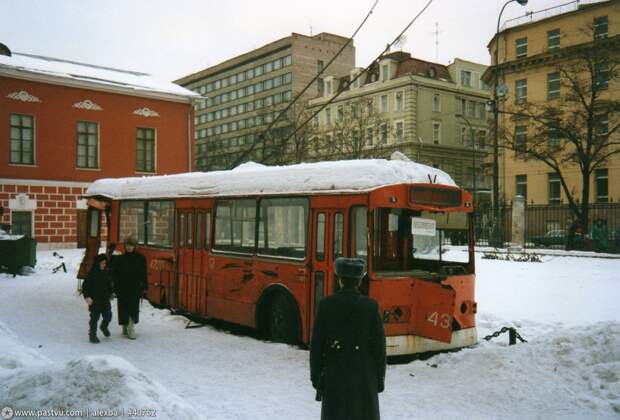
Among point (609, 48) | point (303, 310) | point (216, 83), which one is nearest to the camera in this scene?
point (303, 310)

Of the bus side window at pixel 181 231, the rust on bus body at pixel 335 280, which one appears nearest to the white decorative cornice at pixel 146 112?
the bus side window at pixel 181 231

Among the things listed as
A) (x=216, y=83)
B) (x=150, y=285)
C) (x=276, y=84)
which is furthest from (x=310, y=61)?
(x=150, y=285)

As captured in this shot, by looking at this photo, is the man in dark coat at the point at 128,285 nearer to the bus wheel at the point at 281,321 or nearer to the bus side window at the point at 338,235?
the bus wheel at the point at 281,321

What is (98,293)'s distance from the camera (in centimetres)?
1087

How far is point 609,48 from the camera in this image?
37.2 meters

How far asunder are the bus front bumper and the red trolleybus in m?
0.02

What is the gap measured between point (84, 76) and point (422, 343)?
95.3ft

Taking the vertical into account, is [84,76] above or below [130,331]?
above

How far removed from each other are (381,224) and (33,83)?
26.7 meters

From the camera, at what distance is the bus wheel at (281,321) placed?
34.0 ft

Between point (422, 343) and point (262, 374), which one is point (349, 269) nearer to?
point (262, 374)

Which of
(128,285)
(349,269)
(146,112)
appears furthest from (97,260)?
(146,112)

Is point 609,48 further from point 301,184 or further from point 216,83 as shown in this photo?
point 216,83

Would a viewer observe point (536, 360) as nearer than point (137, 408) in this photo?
No
